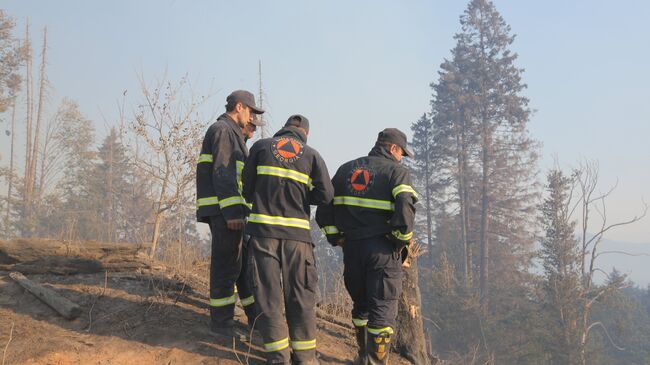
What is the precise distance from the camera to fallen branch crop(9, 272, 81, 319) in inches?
195

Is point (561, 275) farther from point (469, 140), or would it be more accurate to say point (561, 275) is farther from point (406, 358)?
point (406, 358)

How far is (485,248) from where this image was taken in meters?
37.5

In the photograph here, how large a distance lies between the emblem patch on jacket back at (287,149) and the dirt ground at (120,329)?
171cm

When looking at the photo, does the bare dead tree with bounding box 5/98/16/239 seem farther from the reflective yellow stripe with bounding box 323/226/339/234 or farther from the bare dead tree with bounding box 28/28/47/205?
the reflective yellow stripe with bounding box 323/226/339/234

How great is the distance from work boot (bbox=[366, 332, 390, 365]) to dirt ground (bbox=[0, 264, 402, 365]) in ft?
1.23

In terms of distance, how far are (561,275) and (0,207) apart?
37207mm

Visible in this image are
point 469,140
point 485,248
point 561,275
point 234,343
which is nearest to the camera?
point 234,343

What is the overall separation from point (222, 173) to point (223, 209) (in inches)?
13.2

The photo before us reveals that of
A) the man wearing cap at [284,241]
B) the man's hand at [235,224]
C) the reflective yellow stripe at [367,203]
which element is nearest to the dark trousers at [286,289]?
the man wearing cap at [284,241]

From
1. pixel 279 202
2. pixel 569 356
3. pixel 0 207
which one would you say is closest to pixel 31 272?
pixel 279 202

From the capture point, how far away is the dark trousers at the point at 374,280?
4492 millimetres

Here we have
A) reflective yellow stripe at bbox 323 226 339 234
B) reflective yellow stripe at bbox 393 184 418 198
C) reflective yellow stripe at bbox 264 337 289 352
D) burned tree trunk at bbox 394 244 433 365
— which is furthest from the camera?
burned tree trunk at bbox 394 244 433 365

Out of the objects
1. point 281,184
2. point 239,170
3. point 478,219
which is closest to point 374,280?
point 281,184

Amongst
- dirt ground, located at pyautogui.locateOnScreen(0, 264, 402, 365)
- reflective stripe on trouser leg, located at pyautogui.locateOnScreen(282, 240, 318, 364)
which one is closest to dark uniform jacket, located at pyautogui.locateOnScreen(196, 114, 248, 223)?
reflective stripe on trouser leg, located at pyautogui.locateOnScreen(282, 240, 318, 364)
